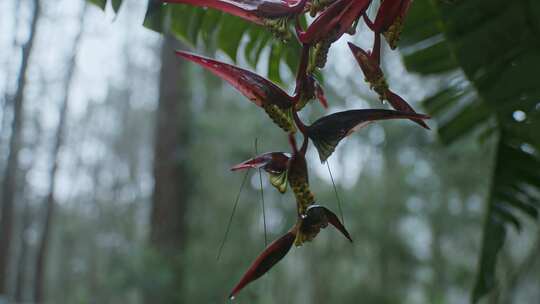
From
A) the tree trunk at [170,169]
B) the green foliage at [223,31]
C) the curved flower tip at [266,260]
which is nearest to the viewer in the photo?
the curved flower tip at [266,260]

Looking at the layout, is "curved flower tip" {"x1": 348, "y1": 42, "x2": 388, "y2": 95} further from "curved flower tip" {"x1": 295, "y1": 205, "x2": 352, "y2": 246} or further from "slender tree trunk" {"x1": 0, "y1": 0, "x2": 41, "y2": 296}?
"slender tree trunk" {"x1": 0, "y1": 0, "x2": 41, "y2": 296}

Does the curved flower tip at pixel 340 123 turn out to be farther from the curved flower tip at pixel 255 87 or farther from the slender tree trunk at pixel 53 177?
the slender tree trunk at pixel 53 177

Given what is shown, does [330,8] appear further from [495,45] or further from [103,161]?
[103,161]

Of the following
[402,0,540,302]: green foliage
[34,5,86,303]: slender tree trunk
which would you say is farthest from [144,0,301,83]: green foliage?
[34,5,86,303]: slender tree trunk

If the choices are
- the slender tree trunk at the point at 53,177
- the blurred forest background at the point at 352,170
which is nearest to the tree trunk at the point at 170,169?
the blurred forest background at the point at 352,170

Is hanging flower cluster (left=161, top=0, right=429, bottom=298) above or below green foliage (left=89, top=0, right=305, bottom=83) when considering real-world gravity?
below

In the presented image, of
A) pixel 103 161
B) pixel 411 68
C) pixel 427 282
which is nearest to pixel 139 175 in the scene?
pixel 103 161
